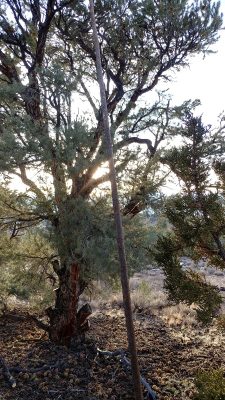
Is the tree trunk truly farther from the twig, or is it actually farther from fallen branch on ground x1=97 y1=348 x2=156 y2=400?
the twig

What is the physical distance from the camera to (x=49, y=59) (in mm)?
9188

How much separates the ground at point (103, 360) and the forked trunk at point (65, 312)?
0.29 meters

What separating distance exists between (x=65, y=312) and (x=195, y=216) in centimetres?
432

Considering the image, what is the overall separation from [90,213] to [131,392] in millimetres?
3398

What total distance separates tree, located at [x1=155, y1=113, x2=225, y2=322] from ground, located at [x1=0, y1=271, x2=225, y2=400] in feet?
6.81

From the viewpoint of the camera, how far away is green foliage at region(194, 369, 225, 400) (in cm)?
517

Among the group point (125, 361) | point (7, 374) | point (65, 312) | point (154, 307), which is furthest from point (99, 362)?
point (154, 307)

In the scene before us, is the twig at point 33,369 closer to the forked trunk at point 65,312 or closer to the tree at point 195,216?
the forked trunk at point 65,312

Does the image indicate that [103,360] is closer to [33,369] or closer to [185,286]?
[33,369]

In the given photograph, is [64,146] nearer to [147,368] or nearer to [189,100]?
[189,100]

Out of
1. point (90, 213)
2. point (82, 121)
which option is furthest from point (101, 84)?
point (90, 213)

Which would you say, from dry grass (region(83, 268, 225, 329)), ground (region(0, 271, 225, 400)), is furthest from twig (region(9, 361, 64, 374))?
dry grass (region(83, 268, 225, 329))

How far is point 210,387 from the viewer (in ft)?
17.5

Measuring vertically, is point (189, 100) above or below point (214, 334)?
above
